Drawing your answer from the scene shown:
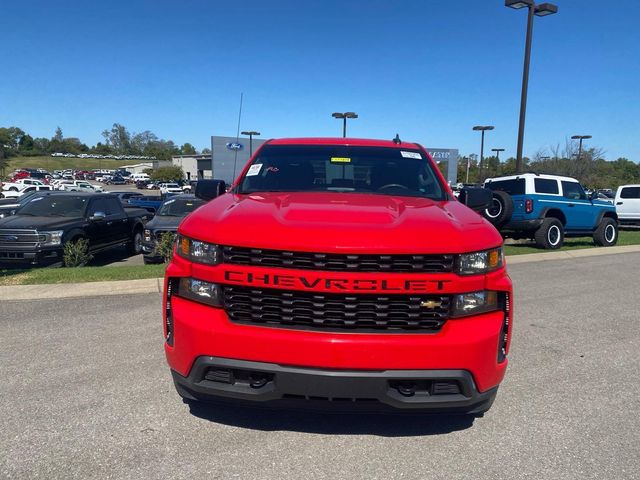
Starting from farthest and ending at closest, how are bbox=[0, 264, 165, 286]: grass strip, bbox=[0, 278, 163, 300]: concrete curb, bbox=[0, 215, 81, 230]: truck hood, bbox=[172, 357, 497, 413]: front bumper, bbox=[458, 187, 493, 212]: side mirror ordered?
bbox=[0, 215, 81, 230]: truck hood < bbox=[0, 264, 165, 286]: grass strip < bbox=[0, 278, 163, 300]: concrete curb < bbox=[458, 187, 493, 212]: side mirror < bbox=[172, 357, 497, 413]: front bumper

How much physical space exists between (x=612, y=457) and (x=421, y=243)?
1.74 meters

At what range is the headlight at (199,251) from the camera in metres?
2.55

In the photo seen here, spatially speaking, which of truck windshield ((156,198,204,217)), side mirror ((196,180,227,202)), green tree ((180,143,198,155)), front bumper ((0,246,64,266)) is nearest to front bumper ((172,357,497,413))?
side mirror ((196,180,227,202))

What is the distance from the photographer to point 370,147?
14.2 feet

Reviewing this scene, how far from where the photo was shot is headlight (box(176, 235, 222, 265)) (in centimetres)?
255

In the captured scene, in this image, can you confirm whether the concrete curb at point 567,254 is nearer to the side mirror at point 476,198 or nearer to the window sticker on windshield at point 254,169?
the side mirror at point 476,198

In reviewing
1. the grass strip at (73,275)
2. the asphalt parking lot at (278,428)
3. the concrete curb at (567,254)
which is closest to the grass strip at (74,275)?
the grass strip at (73,275)

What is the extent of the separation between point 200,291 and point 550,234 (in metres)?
12.1

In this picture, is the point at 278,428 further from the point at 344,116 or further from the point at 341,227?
the point at 344,116

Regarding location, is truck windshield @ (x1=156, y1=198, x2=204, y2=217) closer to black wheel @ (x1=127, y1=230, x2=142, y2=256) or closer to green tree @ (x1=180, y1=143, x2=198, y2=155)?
black wheel @ (x1=127, y1=230, x2=142, y2=256)

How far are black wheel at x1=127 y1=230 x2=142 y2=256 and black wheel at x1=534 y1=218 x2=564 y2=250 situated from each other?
10352 mm

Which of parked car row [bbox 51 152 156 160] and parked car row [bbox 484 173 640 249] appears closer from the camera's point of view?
parked car row [bbox 484 173 640 249]

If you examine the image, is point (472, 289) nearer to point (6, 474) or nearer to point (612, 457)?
point (612, 457)

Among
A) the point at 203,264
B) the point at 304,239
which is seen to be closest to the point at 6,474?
the point at 203,264
